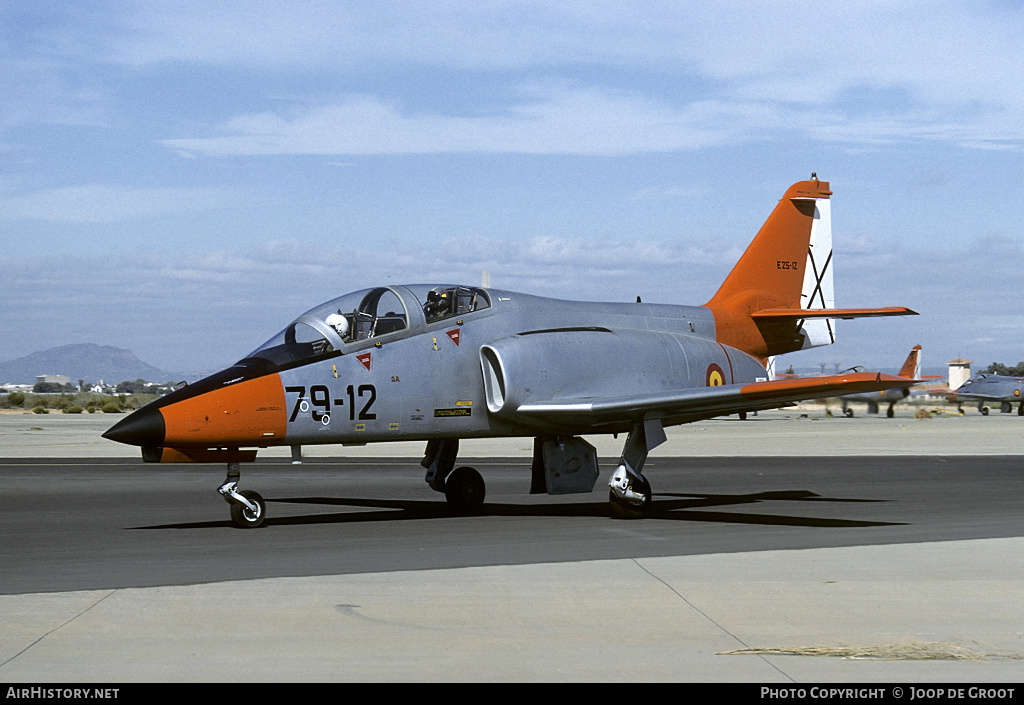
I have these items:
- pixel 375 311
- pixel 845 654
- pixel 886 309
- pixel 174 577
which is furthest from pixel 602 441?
pixel 845 654

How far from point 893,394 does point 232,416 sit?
1737 cm

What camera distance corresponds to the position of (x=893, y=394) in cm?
2609

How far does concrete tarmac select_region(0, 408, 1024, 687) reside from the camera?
6.34 meters

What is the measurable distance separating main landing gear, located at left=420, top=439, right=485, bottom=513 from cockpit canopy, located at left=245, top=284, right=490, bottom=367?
8.22ft

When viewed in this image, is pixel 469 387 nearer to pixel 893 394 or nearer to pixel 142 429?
pixel 142 429

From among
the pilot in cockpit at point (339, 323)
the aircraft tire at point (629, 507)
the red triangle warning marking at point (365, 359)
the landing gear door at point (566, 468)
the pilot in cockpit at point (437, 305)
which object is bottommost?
the aircraft tire at point (629, 507)

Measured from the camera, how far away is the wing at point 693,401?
48.3 ft

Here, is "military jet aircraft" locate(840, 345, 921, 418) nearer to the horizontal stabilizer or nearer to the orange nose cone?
the horizontal stabilizer

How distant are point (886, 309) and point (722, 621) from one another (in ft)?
41.8

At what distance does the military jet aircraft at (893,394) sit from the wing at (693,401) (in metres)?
0.86

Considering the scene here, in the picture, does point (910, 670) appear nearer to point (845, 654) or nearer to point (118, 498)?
point (845, 654)

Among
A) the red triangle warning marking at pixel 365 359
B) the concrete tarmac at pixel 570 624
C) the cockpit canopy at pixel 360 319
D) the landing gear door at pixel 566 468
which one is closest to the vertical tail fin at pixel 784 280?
the landing gear door at pixel 566 468

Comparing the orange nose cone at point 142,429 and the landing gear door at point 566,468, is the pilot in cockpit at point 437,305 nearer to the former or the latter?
the landing gear door at point 566,468

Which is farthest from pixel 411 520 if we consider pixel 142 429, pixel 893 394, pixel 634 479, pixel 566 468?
pixel 893 394
